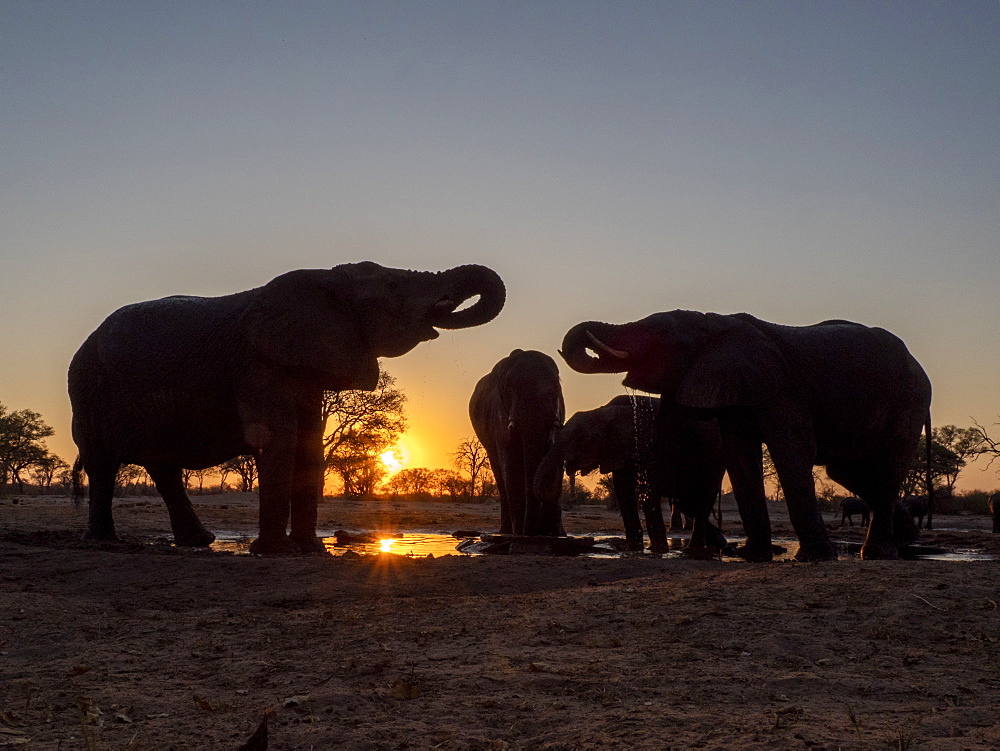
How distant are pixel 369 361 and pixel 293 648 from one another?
5.38 meters

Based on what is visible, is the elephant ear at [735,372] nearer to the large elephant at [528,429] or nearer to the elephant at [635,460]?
the elephant at [635,460]

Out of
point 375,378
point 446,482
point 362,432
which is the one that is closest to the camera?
point 375,378

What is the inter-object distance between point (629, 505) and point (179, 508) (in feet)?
21.8

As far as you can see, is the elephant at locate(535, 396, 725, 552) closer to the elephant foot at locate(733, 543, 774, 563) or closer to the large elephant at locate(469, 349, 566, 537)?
the large elephant at locate(469, 349, 566, 537)

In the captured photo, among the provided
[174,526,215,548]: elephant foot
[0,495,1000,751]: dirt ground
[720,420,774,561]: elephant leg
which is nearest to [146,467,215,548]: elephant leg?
[174,526,215,548]: elephant foot

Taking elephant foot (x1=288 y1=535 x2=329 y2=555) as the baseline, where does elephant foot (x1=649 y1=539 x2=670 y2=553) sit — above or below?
below

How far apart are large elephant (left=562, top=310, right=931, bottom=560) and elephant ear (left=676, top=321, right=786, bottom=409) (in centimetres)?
1

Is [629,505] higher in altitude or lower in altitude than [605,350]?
lower

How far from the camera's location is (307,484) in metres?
10.6

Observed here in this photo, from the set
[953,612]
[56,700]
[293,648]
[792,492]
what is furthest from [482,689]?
[792,492]

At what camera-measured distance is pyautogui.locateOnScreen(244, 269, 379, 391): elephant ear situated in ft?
31.8

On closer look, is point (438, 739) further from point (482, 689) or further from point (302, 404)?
point (302, 404)

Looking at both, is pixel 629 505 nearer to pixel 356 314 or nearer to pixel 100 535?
pixel 356 314

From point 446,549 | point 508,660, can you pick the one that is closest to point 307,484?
point 446,549
